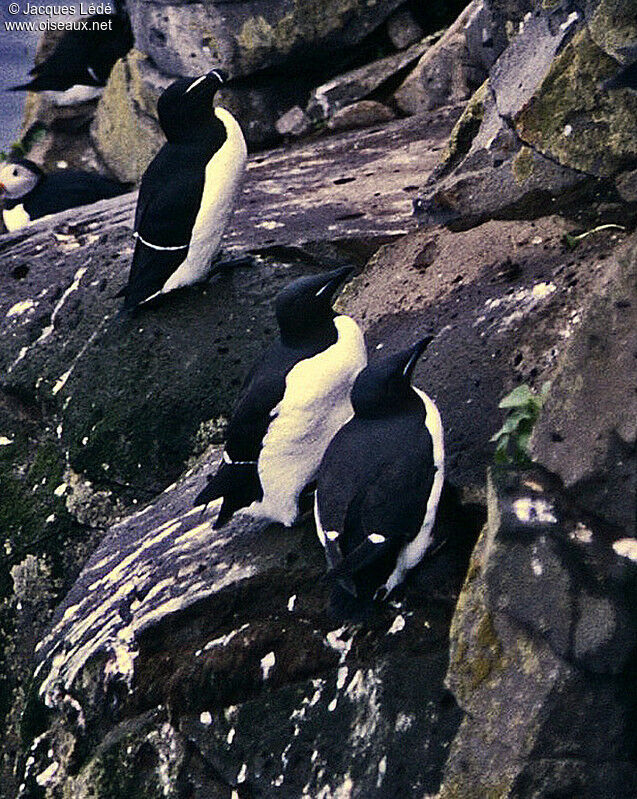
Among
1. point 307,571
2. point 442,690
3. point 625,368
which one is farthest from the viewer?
point 307,571

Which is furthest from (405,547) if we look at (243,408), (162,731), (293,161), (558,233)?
(293,161)

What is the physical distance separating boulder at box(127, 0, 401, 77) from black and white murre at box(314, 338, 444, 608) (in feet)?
15.1

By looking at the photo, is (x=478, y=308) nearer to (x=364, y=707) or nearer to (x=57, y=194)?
(x=364, y=707)

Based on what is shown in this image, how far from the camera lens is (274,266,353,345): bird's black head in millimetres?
3609

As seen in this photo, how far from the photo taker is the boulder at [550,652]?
2.72m

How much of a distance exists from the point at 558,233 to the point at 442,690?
1.61 meters

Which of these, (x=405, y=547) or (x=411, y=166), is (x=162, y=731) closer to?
(x=405, y=547)

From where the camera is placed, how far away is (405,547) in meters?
3.27

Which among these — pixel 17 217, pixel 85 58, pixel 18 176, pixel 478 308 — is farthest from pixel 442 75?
pixel 85 58

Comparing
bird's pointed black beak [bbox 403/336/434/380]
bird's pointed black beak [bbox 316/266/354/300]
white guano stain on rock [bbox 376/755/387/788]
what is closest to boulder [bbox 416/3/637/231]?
bird's pointed black beak [bbox 316/266/354/300]

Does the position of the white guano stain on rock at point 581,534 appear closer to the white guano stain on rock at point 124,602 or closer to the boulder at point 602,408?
the boulder at point 602,408

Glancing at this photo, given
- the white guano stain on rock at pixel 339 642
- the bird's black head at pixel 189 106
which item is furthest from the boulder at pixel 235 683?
the bird's black head at pixel 189 106

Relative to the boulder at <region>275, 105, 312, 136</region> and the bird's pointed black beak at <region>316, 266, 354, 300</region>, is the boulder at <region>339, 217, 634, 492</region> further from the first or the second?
the boulder at <region>275, 105, 312, 136</region>

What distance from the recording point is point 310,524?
3.71 metres
